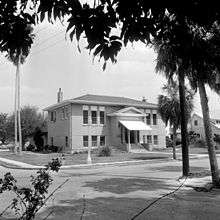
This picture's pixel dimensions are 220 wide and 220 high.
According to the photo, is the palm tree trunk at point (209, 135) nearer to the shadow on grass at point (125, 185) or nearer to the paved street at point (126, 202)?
the paved street at point (126, 202)

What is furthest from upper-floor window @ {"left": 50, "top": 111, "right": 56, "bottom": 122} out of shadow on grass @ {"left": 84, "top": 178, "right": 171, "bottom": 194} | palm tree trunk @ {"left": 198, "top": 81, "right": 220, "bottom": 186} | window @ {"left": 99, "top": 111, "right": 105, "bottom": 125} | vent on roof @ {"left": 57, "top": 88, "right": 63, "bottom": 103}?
palm tree trunk @ {"left": 198, "top": 81, "right": 220, "bottom": 186}

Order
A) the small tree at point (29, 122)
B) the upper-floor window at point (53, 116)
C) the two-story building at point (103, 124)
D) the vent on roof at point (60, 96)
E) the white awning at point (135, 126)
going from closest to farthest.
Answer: the two-story building at point (103, 124), the white awning at point (135, 126), the upper-floor window at point (53, 116), the vent on roof at point (60, 96), the small tree at point (29, 122)

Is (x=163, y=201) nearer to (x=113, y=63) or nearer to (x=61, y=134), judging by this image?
(x=113, y=63)

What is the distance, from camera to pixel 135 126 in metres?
46.9

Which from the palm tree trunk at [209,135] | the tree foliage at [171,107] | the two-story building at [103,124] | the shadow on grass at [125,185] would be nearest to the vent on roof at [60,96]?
the two-story building at [103,124]

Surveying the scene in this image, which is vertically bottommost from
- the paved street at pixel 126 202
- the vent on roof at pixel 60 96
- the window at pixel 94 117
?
the paved street at pixel 126 202

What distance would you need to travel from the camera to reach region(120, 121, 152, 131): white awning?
151 feet

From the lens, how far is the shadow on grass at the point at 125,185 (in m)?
15.1

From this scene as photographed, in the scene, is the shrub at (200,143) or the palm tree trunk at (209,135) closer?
Result: the palm tree trunk at (209,135)

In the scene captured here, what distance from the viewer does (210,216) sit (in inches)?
379

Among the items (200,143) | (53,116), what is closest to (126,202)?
(53,116)

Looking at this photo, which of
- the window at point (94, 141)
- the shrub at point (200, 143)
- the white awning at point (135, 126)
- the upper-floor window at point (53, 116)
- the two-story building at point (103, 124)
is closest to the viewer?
the two-story building at point (103, 124)

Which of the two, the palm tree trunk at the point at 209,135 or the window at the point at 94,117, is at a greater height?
the window at the point at 94,117

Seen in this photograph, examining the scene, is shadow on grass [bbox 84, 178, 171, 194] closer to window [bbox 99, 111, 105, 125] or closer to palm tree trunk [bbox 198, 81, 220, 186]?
palm tree trunk [bbox 198, 81, 220, 186]
